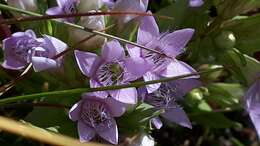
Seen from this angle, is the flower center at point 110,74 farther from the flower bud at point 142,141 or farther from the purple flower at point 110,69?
the flower bud at point 142,141

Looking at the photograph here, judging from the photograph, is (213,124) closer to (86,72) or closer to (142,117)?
(142,117)

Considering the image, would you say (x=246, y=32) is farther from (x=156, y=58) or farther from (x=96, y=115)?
(x=96, y=115)

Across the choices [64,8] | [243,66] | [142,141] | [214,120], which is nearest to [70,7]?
[64,8]

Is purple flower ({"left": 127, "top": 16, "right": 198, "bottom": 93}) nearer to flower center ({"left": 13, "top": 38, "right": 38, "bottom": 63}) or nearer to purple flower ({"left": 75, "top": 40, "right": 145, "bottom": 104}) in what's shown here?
purple flower ({"left": 75, "top": 40, "right": 145, "bottom": 104})

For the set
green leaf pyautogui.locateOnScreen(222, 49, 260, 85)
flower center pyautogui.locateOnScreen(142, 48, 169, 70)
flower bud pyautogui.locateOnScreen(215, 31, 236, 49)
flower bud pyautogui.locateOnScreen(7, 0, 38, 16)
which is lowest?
green leaf pyautogui.locateOnScreen(222, 49, 260, 85)

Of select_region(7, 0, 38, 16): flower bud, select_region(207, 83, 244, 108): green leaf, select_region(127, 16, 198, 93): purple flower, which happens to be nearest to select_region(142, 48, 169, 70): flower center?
select_region(127, 16, 198, 93): purple flower

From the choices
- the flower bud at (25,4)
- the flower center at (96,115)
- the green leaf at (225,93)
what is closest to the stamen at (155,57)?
the flower center at (96,115)
